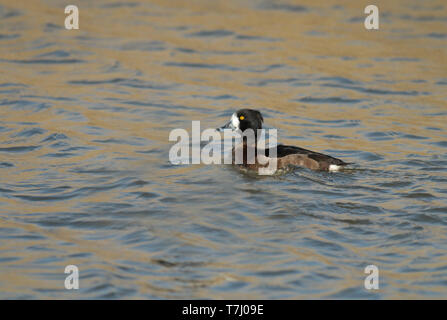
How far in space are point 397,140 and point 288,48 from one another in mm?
5579

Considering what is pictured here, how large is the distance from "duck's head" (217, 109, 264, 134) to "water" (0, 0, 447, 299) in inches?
25.5

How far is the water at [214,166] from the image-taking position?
24.4ft

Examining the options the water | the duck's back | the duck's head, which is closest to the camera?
the water

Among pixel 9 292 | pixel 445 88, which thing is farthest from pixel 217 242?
pixel 445 88

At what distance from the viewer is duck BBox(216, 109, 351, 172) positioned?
1026 cm

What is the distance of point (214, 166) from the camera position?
35.9ft

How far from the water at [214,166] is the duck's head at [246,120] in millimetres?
647

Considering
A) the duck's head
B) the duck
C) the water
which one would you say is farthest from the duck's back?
the duck's head

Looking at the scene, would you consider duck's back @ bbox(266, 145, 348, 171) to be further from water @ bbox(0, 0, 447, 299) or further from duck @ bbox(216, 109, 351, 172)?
water @ bbox(0, 0, 447, 299)

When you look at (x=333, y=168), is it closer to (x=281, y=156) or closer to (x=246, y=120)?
(x=281, y=156)

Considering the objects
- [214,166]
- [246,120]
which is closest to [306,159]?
[246,120]

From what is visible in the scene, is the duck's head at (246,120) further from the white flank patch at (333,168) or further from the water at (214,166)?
the white flank patch at (333,168)

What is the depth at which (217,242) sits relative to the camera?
8.02 m
